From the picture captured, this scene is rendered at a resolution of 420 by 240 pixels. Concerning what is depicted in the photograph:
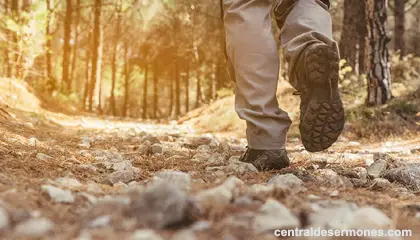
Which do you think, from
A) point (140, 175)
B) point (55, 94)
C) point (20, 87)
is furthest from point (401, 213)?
point (55, 94)

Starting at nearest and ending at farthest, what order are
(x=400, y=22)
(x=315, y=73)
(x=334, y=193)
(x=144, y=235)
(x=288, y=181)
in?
(x=144, y=235), (x=334, y=193), (x=288, y=181), (x=315, y=73), (x=400, y=22)

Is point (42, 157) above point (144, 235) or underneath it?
underneath

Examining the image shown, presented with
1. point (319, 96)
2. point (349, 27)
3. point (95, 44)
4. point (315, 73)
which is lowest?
point (319, 96)

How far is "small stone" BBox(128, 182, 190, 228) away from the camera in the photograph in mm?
1122

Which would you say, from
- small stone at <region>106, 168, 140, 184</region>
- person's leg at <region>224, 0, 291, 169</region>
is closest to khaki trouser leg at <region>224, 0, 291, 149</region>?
person's leg at <region>224, 0, 291, 169</region>

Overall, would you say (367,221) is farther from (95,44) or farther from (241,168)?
(95,44)

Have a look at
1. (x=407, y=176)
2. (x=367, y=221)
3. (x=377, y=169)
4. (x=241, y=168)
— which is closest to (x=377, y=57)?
(x=377, y=169)

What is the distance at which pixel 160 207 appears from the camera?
3.72 feet

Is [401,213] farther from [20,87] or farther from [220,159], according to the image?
[20,87]

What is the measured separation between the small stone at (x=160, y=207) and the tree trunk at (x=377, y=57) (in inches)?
235

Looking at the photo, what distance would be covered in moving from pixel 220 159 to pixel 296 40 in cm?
99

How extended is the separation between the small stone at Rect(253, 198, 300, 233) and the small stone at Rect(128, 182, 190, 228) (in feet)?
0.59

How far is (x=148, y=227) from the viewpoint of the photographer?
1.12 m

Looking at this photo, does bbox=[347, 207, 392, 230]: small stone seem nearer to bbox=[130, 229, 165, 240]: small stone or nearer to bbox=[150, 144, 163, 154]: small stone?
bbox=[130, 229, 165, 240]: small stone
